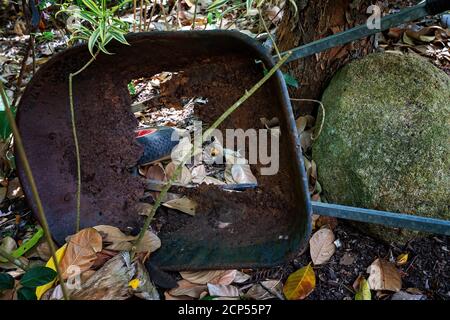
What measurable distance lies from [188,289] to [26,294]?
0.42 meters

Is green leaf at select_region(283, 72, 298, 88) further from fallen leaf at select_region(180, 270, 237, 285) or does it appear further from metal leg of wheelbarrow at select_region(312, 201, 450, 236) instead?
fallen leaf at select_region(180, 270, 237, 285)

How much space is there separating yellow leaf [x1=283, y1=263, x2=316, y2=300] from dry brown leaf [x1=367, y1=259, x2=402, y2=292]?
0.17 metres

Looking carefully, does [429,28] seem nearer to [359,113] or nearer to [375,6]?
[375,6]

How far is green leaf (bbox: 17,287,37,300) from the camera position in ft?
3.42

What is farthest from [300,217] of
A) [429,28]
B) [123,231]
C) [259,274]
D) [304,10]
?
[429,28]

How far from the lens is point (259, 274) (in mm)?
1236

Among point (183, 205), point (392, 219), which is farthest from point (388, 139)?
point (183, 205)

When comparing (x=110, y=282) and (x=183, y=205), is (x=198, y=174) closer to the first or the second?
(x=183, y=205)

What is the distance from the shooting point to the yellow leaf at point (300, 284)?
1158 millimetres

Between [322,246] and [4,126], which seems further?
[4,126]

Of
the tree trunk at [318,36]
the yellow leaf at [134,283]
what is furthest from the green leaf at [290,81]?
the yellow leaf at [134,283]

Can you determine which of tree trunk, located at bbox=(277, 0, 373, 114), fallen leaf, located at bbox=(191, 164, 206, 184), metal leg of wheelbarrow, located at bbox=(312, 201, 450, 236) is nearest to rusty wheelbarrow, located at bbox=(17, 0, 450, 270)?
metal leg of wheelbarrow, located at bbox=(312, 201, 450, 236)

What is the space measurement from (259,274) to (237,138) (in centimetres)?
43

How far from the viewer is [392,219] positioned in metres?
1.04
